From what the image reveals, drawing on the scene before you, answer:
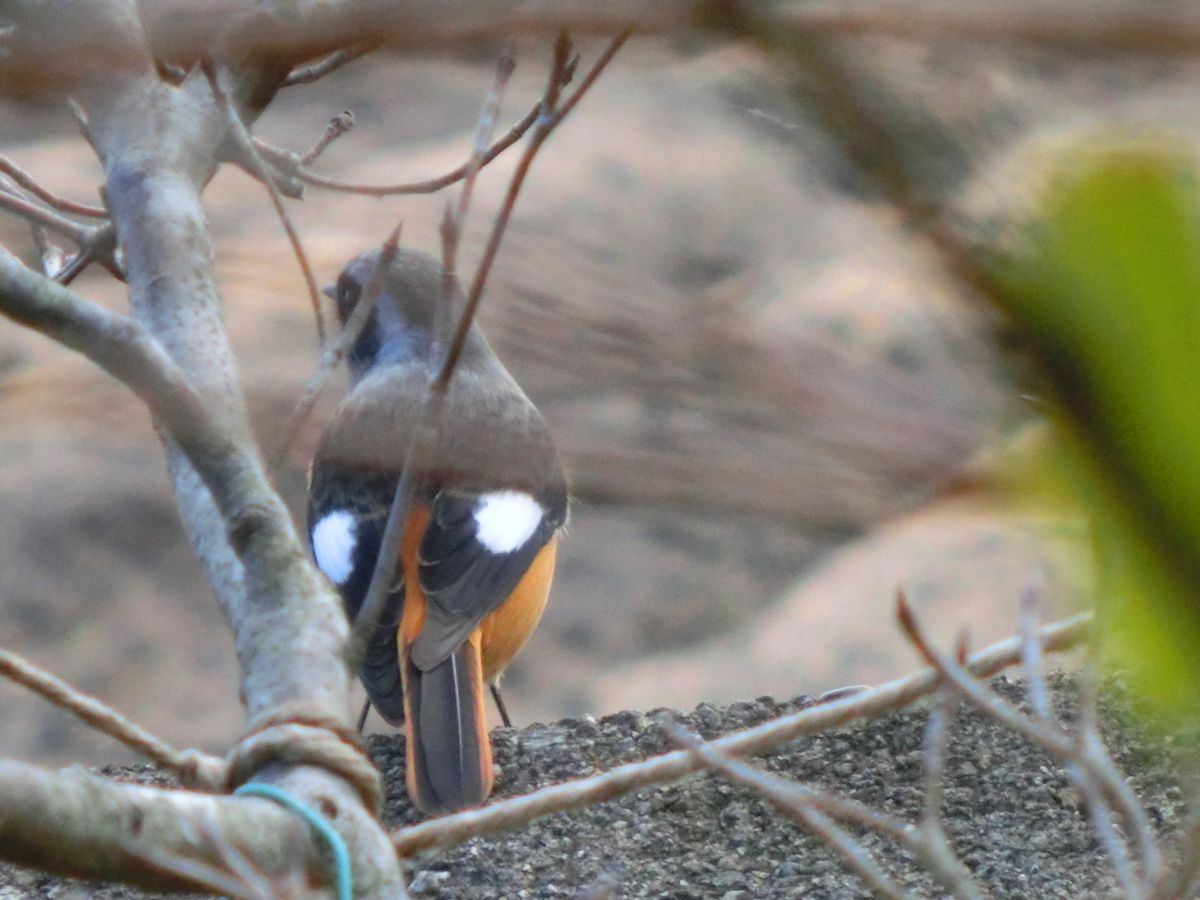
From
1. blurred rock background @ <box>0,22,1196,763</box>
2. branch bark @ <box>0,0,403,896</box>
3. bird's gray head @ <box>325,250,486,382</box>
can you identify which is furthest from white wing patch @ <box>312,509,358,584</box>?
blurred rock background @ <box>0,22,1196,763</box>

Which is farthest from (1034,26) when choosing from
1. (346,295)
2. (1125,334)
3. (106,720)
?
(346,295)

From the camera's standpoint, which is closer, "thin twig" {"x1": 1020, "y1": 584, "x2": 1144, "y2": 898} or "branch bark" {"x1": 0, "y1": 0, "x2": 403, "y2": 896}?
"thin twig" {"x1": 1020, "y1": 584, "x2": 1144, "y2": 898}

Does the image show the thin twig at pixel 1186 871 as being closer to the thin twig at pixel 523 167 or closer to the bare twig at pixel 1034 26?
the thin twig at pixel 523 167

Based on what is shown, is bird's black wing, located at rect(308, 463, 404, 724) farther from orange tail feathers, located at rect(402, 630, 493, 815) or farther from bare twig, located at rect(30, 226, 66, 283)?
bare twig, located at rect(30, 226, 66, 283)

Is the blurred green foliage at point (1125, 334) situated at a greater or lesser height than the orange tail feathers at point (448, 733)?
lesser

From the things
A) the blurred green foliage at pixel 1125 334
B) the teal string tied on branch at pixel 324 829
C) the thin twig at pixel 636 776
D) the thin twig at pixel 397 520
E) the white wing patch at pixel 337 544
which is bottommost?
the blurred green foliage at pixel 1125 334

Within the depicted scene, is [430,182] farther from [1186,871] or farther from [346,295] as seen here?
[346,295]

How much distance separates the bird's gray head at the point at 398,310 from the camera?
4.39m

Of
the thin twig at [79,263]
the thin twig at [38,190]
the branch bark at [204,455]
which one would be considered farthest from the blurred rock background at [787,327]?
the thin twig at [38,190]

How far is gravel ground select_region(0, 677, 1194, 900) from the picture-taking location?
2719 mm

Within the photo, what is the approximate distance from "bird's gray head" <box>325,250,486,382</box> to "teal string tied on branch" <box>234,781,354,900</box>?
2.70 meters

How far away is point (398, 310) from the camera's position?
4.48 metres

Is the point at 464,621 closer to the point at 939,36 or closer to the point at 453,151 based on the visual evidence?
the point at 453,151

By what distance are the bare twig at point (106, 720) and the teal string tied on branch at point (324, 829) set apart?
Result: 5.5 inches
